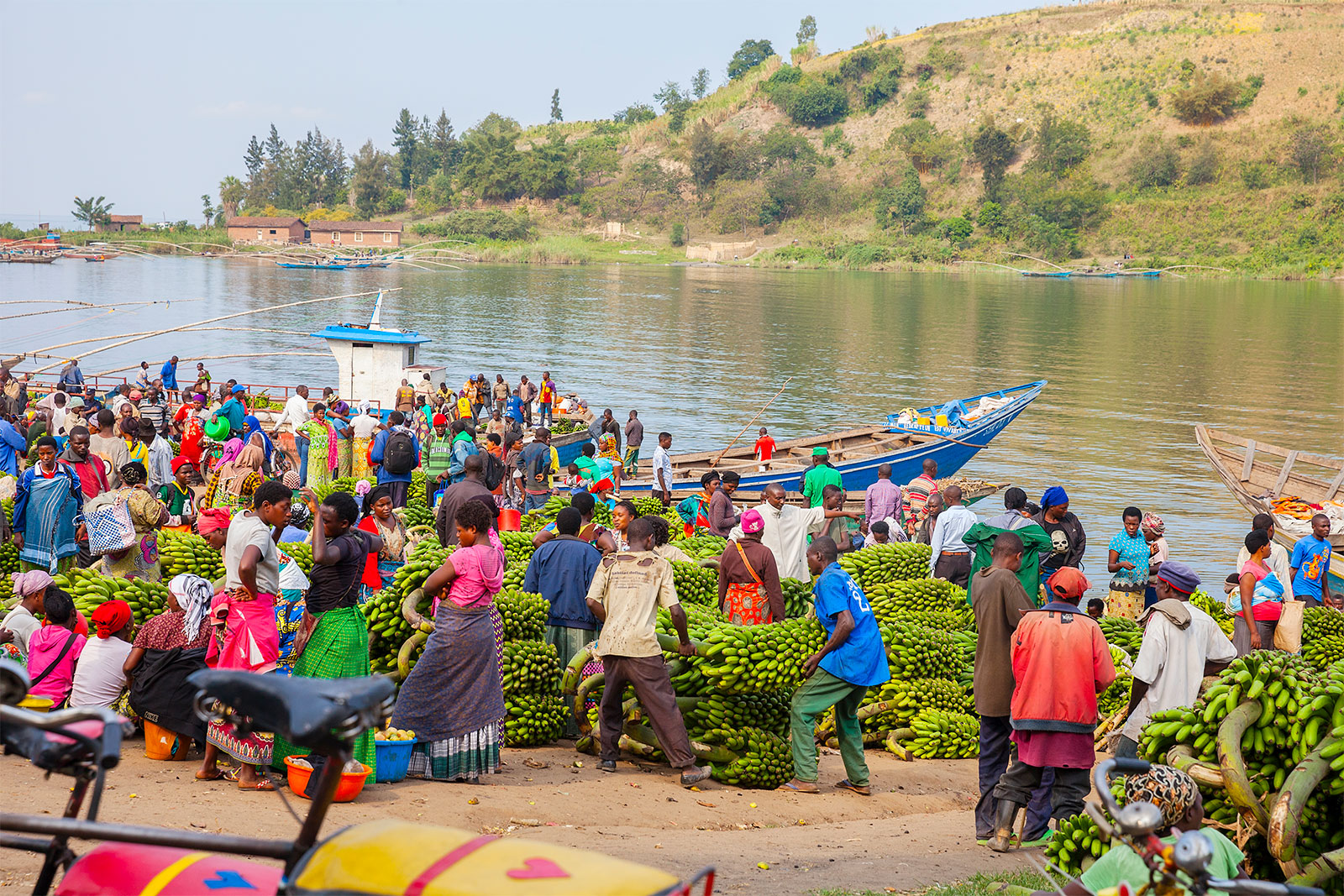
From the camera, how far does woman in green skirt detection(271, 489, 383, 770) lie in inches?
232

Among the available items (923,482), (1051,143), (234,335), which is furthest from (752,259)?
(923,482)

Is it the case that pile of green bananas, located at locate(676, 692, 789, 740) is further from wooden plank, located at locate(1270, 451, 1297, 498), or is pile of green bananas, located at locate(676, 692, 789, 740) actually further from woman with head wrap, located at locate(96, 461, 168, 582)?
wooden plank, located at locate(1270, 451, 1297, 498)

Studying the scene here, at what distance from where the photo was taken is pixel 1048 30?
476 feet

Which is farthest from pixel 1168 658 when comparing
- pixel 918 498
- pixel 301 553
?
pixel 918 498

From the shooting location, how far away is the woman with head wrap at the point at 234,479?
11.2m

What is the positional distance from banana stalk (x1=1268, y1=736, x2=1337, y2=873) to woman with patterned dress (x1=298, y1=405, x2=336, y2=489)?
13.1 meters

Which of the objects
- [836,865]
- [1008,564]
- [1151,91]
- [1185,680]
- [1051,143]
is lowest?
[836,865]

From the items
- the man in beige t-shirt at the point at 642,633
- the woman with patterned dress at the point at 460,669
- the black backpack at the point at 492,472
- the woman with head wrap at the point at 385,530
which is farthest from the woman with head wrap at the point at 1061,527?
the black backpack at the point at 492,472

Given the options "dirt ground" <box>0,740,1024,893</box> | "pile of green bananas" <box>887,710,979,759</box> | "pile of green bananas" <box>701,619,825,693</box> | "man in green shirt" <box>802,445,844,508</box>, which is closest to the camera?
"dirt ground" <box>0,740,1024,893</box>

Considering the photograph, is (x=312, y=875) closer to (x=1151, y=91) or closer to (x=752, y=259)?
(x=752, y=259)

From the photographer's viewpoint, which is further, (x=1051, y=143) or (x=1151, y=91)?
(x=1151, y=91)

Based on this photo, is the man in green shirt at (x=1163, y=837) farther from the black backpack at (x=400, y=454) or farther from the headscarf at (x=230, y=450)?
the headscarf at (x=230, y=450)

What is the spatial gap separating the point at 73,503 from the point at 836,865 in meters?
7.68

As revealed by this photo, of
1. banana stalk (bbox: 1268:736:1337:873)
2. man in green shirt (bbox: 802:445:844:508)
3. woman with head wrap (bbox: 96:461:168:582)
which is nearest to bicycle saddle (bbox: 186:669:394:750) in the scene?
banana stalk (bbox: 1268:736:1337:873)
